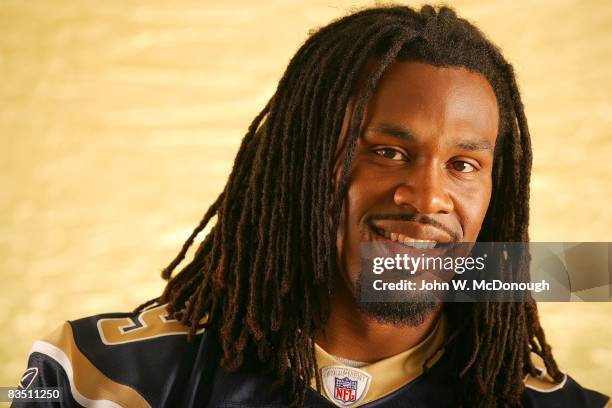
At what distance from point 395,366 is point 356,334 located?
0.08 meters

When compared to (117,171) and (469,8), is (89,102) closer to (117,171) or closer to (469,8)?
(117,171)

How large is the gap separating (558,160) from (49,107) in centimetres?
113

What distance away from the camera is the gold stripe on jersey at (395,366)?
133cm

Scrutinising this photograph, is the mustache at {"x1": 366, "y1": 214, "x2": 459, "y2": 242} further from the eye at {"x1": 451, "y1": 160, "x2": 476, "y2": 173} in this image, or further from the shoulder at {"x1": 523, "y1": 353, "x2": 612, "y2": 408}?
the shoulder at {"x1": 523, "y1": 353, "x2": 612, "y2": 408}

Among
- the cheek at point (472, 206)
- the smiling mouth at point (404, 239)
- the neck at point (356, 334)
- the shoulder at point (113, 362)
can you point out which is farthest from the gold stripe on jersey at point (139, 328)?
the cheek at point (472, 206)

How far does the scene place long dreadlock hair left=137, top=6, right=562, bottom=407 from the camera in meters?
1.28

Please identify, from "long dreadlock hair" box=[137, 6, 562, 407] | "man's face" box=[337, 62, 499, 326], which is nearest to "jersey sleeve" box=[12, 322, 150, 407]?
"long dreadlock hair" box=[137, 6, 562, 407]

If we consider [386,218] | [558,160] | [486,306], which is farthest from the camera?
[558,160]

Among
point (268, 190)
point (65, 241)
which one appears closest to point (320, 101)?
point (268, 190)

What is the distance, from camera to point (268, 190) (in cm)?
131

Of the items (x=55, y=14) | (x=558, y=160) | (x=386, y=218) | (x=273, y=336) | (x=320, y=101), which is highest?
(x=55, y=14)

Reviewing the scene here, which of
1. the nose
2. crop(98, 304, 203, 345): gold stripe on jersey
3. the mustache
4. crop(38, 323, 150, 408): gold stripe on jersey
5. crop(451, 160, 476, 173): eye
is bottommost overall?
crop(38, 323, 150, 408): gold stripe on jersey

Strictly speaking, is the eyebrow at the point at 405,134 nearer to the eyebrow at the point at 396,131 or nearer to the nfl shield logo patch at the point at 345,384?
the eyebrow at the point at 396,131

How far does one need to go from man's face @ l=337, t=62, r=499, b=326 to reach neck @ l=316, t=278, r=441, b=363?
2.0 inches
